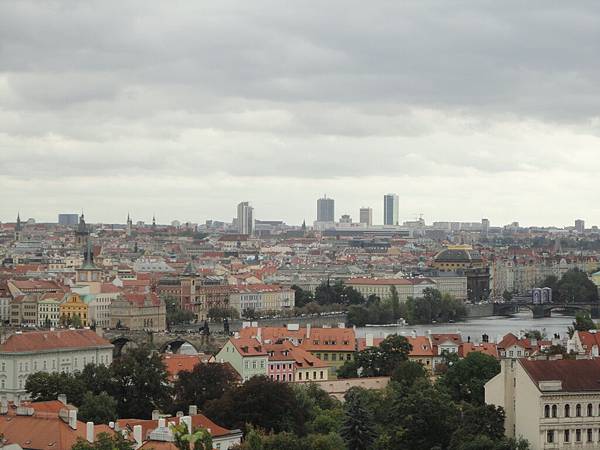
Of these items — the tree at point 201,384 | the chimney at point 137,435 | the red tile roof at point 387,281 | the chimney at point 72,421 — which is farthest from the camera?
the red tile roof at point 387,281

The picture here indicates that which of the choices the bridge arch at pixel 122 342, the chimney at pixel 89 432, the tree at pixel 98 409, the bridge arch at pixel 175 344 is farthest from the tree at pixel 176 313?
the chimney at pixel 89 432

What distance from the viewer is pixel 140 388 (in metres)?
46.6

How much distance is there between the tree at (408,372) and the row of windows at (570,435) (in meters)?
12.4

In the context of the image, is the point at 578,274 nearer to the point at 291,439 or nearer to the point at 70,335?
the point at 70,335

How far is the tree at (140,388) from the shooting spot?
45875 mm

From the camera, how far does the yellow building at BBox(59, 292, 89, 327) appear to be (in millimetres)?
100381

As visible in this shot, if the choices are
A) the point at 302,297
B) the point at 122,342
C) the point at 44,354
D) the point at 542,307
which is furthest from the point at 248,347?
the point at 302,297

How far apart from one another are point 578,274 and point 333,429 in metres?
113

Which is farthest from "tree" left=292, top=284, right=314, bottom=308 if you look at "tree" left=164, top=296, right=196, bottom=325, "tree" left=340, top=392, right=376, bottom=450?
"tree" left=340, top=392, right=376, bottom=450

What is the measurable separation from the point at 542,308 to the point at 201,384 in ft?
274

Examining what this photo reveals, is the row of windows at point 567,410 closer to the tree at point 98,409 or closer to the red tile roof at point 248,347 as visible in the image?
the tree at point 98,409

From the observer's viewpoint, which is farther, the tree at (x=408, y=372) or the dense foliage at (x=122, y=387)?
the tree at (x=408, y=372)

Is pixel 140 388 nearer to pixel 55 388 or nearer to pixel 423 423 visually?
pixel 55 388

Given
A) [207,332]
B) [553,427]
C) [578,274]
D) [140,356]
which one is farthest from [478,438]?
[578,274]
